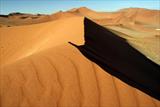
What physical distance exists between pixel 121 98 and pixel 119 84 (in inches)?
12.1

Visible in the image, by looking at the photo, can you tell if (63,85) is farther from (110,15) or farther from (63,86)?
(110,15)

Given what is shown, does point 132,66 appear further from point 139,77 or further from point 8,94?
point 8,94

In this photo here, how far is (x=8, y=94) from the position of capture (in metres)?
3.62

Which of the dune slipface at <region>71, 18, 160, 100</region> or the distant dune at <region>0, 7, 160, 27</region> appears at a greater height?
the dune slipface at <region>71, 18, 160, 100</region>

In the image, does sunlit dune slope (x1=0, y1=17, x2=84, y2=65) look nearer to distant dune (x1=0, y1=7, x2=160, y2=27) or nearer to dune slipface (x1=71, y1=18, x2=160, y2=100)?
dune slipface (x1=71, y1=18, x2=160, y2=100)

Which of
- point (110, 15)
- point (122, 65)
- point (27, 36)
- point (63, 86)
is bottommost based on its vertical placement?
point (110, 15)

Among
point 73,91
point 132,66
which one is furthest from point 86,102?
point 132,66

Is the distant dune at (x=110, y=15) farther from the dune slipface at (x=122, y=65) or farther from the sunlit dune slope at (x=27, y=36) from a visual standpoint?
the dune slipface at (x=122, y=65)

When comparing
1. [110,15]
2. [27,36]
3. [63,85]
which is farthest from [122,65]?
[110,15]

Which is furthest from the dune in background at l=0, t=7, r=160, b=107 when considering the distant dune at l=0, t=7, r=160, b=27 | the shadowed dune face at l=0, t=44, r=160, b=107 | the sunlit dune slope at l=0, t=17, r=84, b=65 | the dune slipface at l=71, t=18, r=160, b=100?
the distant dune at l=0, t=7, r=160, b=27

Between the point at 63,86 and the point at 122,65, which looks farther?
the point at 122,65

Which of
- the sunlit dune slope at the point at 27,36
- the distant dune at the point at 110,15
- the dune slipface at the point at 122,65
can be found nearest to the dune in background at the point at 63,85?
the dune slipface at the point at 122,65

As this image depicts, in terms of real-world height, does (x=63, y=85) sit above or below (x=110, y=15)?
above

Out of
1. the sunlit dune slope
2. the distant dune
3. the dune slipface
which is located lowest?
the distant dune
